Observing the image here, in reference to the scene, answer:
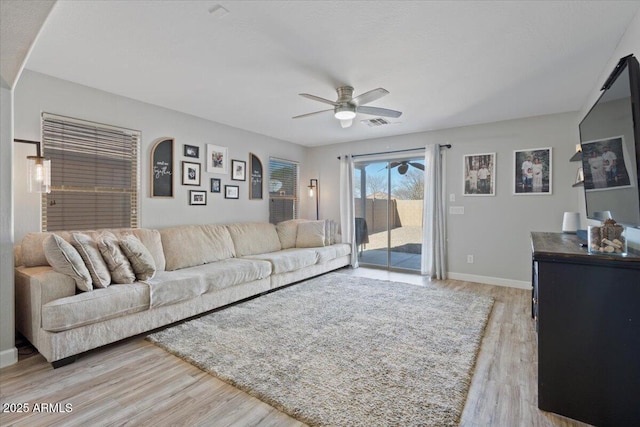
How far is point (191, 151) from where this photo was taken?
13.9 feet

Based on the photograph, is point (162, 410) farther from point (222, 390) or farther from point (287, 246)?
point (287, 246)

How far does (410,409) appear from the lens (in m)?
1.75

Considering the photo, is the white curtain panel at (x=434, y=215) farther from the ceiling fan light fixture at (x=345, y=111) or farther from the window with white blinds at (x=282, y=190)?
the window with white blinds at (x=282, y=190)

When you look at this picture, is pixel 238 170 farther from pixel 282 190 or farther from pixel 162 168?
pixel 162 168

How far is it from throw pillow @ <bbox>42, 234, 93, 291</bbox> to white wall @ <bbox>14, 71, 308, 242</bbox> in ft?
2.50

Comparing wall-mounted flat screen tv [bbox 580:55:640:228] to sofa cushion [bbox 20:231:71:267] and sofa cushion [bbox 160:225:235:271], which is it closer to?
sofa cushion [bbox 160:225:235:271]

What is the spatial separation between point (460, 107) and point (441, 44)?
1728 mm

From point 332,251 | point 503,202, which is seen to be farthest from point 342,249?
point 503,202

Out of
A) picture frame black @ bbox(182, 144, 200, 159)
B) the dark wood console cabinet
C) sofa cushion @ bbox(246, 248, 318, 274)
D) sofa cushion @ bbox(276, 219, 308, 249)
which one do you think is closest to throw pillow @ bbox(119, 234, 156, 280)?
sofa cushion @ bbox(246, 248, 318, 274)

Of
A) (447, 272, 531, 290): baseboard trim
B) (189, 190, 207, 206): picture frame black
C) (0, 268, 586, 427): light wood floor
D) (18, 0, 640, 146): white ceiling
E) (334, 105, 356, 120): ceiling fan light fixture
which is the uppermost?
(18, 0, 640, 146): white ceiling

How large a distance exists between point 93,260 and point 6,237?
572 mm

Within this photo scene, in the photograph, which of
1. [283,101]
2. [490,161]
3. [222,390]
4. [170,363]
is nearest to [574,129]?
[490,161]

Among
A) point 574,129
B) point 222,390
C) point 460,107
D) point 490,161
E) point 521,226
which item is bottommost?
point 222,390

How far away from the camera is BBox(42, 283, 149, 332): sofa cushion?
7.10 ft
